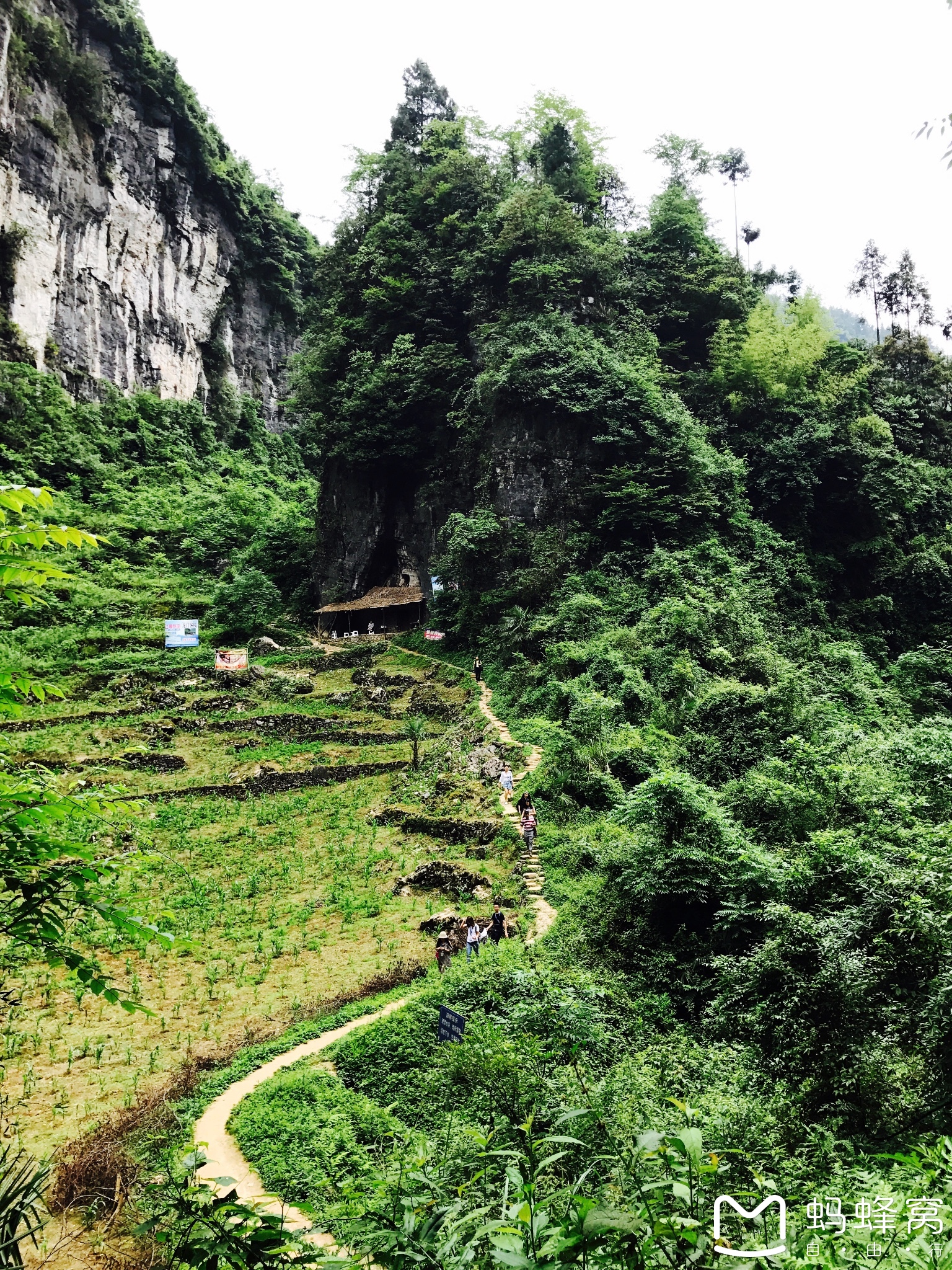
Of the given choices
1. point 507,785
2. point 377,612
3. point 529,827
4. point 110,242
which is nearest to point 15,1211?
point 529,827

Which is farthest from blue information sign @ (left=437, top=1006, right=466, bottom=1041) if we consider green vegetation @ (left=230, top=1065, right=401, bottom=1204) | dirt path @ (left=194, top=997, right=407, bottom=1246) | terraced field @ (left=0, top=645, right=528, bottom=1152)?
terraced field @ (left=0, top=645, right=528, bottom=1152)

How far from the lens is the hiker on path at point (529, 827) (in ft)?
45.8

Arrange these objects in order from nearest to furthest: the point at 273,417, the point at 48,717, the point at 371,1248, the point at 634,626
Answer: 1. the point at 371,1248
2. the point at 634,626
3. the point at 48,717
4. the point at 273,417

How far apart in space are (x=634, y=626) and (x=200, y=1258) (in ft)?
67.6

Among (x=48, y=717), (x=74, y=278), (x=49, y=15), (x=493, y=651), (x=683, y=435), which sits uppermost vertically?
(x=49, y=15)

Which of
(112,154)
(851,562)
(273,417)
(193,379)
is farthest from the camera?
(273,417)

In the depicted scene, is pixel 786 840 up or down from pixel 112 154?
down

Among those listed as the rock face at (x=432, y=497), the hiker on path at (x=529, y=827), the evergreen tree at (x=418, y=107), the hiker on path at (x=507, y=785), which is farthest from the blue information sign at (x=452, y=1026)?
the evergreen tree at (x=418, y=107)

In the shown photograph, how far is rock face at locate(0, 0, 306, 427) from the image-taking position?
41938 millimetres

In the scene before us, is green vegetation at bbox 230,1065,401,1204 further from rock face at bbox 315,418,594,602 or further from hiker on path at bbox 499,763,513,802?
rock face at bbox 315,418,594,602

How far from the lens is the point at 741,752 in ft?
44.9

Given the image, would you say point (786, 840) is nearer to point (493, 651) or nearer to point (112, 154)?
point (493, 651)

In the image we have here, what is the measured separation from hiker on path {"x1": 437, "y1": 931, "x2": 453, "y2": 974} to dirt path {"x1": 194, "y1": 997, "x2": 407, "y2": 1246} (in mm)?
885

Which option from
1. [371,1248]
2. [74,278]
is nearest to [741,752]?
[371,1248]
